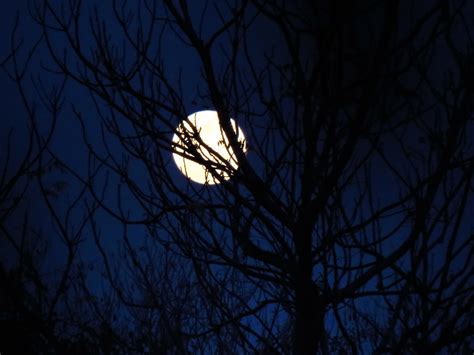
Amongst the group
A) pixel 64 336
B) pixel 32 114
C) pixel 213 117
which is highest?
pixel 213 117

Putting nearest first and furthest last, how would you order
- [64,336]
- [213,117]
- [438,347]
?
[438,347], [213,117], [64,336]

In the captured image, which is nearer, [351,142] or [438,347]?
[351,142]

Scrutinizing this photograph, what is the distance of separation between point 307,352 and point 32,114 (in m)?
1.13

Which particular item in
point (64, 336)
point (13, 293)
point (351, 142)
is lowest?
point (13, 293)

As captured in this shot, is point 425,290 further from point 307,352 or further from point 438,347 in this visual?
point 307,352

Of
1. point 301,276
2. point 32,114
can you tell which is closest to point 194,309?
point 32,114

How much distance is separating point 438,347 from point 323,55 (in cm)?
75

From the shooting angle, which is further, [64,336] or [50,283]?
[50,283]

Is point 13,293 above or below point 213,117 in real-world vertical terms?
below

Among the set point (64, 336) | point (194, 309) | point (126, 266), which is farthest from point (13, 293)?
point (126, 266)

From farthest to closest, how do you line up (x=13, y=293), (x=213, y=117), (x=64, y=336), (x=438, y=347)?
(x=64, y=336), (x=213, y=117), (x=438, y=347), (x=13, y=293)

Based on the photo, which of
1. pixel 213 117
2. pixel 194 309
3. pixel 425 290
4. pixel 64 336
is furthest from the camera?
pixel 64 336

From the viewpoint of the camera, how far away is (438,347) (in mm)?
1493

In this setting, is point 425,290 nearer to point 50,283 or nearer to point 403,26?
point 50,283
